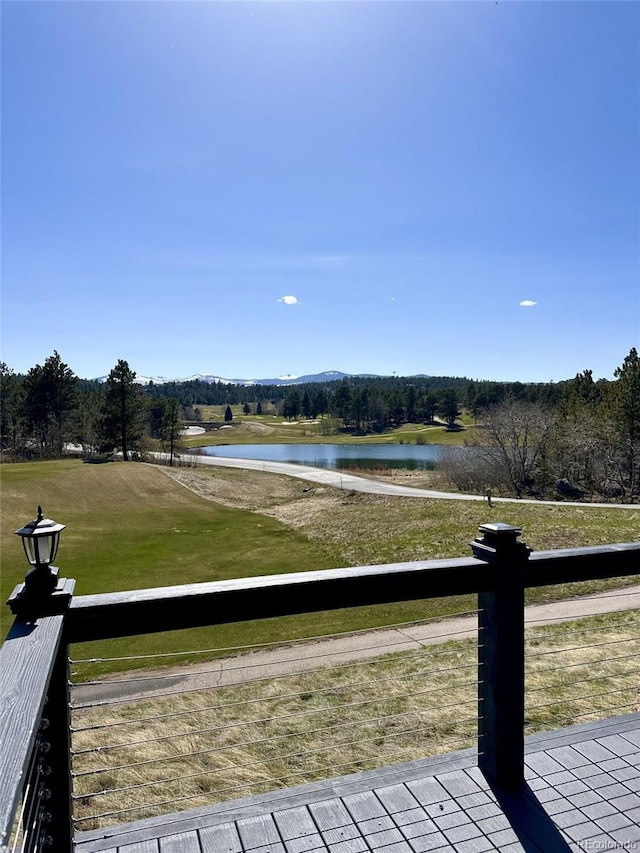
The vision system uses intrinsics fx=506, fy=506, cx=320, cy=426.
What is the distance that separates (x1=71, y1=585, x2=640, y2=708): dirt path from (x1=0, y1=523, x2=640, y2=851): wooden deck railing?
4161mm

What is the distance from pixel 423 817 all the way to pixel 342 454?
53763 mm

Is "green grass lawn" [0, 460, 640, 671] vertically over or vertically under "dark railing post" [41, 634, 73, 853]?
under

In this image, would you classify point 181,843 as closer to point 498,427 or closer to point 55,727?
point 55,727

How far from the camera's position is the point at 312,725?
4281 millimetres

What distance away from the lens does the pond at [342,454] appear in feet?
146

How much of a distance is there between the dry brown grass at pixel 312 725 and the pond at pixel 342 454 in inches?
1363

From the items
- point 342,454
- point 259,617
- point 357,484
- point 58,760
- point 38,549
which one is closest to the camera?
point 58,760

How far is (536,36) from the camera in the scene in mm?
6141

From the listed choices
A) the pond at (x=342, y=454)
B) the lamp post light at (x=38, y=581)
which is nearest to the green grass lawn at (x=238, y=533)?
the lamp post light at (x=38, y=581)

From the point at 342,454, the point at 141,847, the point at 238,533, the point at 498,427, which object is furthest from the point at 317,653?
the point at 342,454

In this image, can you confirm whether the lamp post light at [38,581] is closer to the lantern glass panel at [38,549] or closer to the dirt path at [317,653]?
the lantern glass panel at [38,549]

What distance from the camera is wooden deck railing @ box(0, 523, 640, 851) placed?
4.00 ft

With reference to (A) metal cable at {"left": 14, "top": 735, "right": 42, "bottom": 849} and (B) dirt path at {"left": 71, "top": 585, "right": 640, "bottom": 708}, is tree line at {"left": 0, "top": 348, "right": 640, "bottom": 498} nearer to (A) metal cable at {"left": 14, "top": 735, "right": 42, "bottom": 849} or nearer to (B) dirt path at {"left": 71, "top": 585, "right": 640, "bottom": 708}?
(B) dirt path at {"left": 71, "top": 585, "right": 640, "bottom": 708}

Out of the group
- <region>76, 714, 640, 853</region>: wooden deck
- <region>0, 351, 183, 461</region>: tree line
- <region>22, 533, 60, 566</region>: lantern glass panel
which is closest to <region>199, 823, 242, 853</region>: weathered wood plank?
<region>76, 714, 640, 853</region>: wooden deck
